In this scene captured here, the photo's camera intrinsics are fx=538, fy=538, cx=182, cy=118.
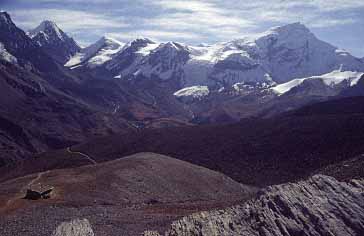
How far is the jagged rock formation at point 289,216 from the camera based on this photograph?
115 feet

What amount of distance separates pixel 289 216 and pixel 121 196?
28.4 metres

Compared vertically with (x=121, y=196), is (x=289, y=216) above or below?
above

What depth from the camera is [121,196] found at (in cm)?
6097

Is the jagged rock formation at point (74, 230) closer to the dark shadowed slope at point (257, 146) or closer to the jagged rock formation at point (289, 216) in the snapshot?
the jagged rock formation at point (289, 216)

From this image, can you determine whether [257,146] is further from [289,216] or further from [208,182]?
[289,216]

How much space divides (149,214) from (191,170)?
24639 mm

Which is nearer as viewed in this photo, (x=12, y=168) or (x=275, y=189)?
(x=275, y=189)

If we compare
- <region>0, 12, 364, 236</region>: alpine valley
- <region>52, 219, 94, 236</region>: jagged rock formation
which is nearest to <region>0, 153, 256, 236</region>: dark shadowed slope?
<region>0, 12, 364, 236</region>: alpine valley

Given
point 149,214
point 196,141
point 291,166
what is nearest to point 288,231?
point 149,214

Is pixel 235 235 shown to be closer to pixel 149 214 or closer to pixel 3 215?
Answer: pixel 149 214

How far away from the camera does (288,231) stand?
34969 millimetres

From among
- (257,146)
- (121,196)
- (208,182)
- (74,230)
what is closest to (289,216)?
(74,230)

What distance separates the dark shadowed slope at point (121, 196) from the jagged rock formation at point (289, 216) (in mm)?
9709

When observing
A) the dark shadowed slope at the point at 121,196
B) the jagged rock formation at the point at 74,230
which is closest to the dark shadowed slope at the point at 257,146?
the dark shadowed slope at the point at 121,196
